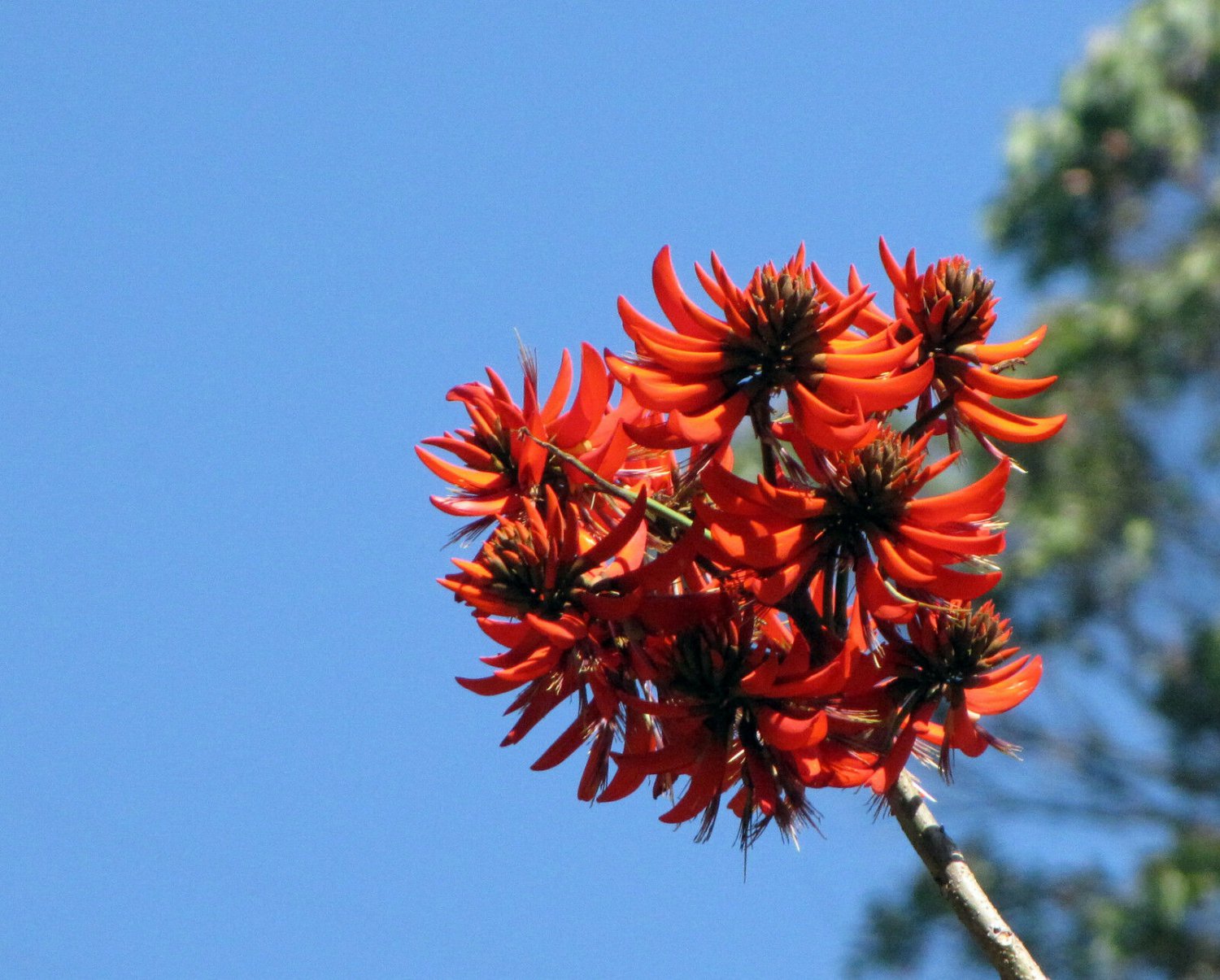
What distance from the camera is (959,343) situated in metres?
1.87

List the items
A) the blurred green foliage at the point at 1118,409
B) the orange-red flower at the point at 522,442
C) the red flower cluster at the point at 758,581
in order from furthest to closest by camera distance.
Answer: the blurred green foliage at the point at 1118,409 → the orange-red flower at the point at 522,442 → the red flower cluster at the point at 758,581

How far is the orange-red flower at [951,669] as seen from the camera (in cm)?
169

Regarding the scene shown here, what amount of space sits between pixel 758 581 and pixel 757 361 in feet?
0.83

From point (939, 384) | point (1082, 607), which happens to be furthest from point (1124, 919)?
point (939, 384)

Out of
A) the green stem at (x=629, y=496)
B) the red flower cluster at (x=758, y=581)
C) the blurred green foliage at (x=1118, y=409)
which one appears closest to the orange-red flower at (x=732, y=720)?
the red flower cluster at (x=758, y=581)

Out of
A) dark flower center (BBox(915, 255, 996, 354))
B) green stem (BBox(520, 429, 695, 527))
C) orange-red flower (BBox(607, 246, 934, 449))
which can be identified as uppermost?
dark flower center (BBox(915, 255, 996, 354))

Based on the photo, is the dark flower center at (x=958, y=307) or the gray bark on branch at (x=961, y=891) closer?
the gray bark on branch at (x=961, y=891)

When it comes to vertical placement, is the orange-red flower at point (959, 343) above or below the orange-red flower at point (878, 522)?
above

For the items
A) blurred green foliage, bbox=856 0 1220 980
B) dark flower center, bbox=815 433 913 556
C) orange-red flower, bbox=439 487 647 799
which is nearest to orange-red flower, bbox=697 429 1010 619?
dark flower center, bbox=815 433 913 556

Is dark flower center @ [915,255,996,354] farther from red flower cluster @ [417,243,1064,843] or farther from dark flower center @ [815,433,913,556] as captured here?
dark flower center @ [815,433,913,556]

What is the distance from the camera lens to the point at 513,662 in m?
1.67

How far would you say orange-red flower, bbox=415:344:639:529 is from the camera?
1.82 m

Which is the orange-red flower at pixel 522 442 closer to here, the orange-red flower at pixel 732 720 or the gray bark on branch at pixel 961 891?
the orange-red flower at pixel 732 720

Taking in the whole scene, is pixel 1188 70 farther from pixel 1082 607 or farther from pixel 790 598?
pixel 790 598
